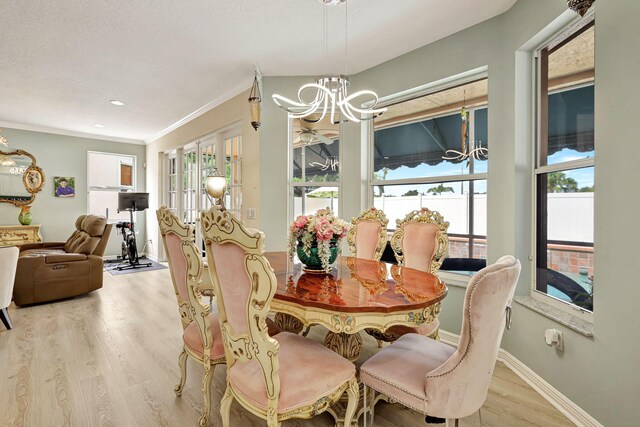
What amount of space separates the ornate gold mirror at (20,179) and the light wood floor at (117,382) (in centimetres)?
374

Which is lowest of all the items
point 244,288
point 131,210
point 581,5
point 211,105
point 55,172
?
point 244,288

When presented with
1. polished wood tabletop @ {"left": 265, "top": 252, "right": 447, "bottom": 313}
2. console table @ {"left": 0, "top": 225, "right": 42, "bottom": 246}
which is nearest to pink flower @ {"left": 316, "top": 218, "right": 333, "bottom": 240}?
polished wood tabletop @ {"left": 265, "top": 252, "right": 447, "bottom": 313}

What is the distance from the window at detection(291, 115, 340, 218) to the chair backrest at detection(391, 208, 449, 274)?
1403mm

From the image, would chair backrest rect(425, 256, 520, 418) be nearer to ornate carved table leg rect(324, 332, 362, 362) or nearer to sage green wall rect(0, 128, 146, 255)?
ornate carved table leg rect(324, 332, 362, 362)

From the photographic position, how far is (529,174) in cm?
241

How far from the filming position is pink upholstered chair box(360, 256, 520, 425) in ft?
3.69

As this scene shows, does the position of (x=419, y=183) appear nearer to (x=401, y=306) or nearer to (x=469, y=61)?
(x=469, y=61)

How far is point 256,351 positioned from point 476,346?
841 mm

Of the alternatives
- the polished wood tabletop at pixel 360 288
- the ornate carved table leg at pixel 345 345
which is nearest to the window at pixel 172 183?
the polished wood tabletop at pixel 360 288

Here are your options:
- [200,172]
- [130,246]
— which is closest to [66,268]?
[130,246]

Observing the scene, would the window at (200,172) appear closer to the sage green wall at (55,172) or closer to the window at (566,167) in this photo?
the sage green wall at (55,172)

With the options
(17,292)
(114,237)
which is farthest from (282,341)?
(114,237)

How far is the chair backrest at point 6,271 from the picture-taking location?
3008mm

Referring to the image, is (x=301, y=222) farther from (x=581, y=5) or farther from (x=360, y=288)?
(x=581, y=5)
